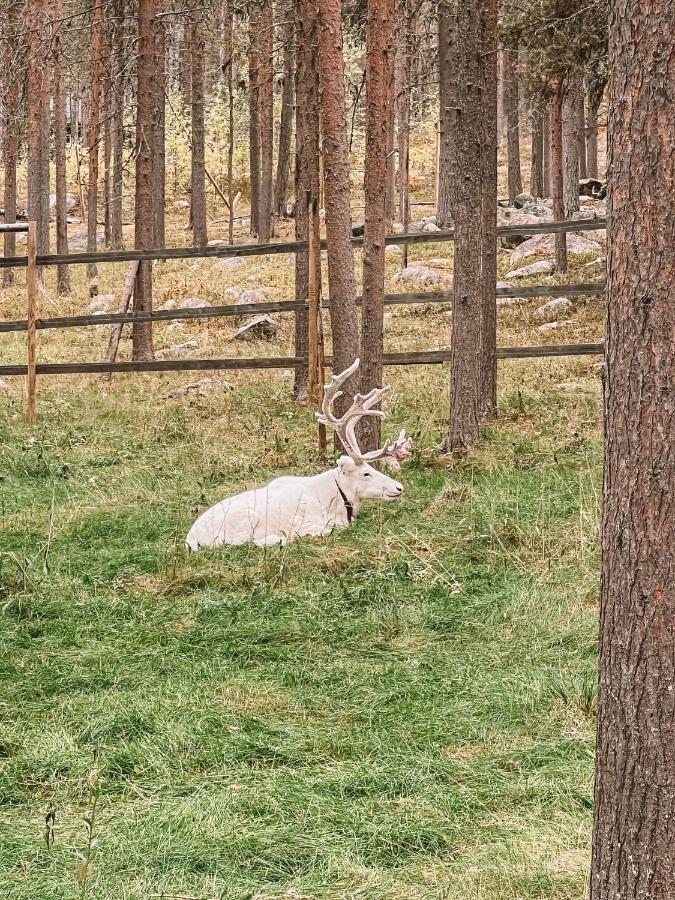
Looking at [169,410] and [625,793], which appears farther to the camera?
[169,410]

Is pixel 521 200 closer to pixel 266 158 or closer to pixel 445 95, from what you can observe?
pixel 445 95

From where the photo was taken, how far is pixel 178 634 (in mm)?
6008

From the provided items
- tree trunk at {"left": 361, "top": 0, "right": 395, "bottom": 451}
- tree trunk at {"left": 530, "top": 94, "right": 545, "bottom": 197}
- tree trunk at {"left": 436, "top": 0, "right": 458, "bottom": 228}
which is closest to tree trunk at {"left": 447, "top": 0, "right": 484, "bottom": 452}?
tree trunk at {"left": 361, "top": 0, "right": 395, "bottom": 451}

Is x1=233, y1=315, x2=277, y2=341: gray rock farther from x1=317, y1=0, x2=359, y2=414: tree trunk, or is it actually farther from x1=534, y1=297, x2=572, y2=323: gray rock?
x1=317, y1=0, x2=359, y2=414: tree trunk

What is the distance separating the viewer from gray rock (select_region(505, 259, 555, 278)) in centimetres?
2248

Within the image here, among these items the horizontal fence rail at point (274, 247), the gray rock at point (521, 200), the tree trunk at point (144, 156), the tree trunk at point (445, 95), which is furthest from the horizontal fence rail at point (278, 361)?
the gray rock at point (521, 200)

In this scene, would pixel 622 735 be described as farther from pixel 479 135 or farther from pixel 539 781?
pixel 479 135

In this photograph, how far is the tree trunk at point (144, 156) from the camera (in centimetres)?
1614

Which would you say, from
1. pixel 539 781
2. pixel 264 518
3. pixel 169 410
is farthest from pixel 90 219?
pixel 539 781

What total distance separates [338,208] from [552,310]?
969cm

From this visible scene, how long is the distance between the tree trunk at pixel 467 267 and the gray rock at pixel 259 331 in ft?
29.8

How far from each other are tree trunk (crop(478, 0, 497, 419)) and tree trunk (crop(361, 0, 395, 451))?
4.04 feet

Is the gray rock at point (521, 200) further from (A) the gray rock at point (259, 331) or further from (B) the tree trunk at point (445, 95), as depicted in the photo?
(A) the gray rock at point (259, 331)

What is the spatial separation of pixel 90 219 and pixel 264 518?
2094 centimetres
